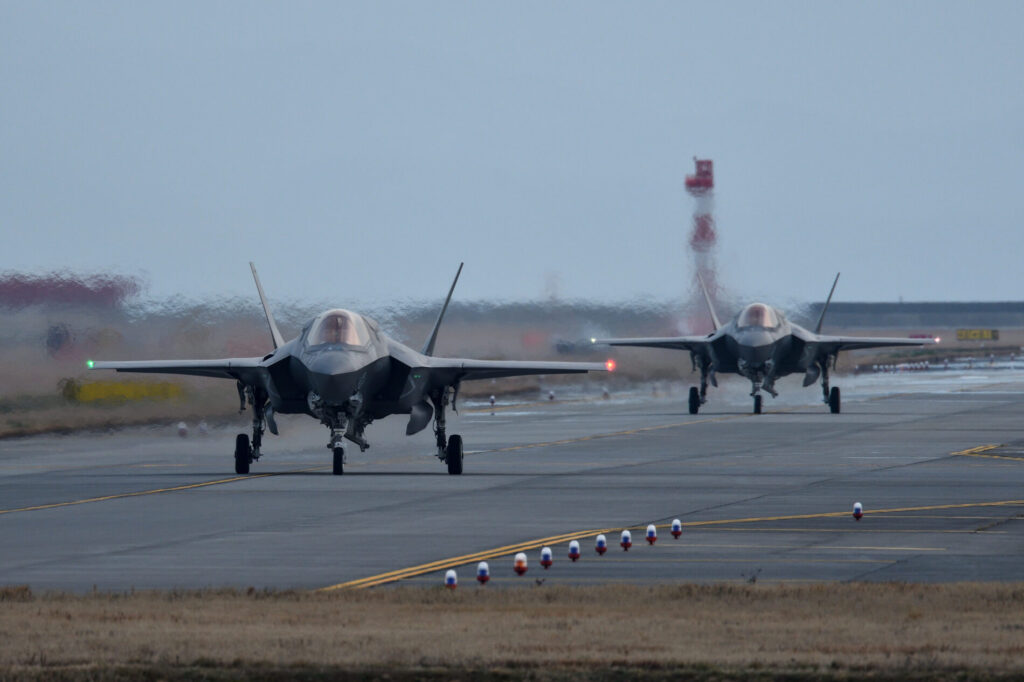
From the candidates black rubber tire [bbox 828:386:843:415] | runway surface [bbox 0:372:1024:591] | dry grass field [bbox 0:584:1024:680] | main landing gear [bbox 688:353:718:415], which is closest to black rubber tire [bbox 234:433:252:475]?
runway surface [bbox 0:372:1024:591]

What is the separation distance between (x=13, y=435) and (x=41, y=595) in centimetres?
2867

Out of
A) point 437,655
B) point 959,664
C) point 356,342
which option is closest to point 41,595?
point 437,655

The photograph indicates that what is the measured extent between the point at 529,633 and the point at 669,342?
136ft

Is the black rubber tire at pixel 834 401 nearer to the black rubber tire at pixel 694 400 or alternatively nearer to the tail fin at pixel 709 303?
the black rubber tire at pixel 694 400

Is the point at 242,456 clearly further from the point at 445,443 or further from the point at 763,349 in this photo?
the point at 763,349

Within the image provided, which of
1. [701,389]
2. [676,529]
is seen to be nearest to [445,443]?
[676,529]

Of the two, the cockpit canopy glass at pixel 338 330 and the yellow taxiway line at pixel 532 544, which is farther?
the cockpit canopy glass at pixel 338 330

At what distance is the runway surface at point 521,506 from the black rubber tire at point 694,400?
5777 mm

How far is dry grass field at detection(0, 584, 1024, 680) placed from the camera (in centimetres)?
1132

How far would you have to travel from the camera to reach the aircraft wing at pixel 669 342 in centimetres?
5234

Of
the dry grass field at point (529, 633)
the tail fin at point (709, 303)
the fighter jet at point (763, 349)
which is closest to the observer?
the dry grass field at point (529, 633)

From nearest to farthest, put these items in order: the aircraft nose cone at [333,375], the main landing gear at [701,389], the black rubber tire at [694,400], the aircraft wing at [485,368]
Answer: the aircraft nose cone at [333,375]
the aircraft wing at [485,368]
the black rubber tire at [694,400]
the main landing gear at [701,389]

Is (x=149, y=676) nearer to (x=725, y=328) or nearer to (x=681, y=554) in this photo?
(x=681, y=554)

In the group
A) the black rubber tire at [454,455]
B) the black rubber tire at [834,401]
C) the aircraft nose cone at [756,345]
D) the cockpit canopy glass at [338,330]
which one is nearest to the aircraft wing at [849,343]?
the black rubber tire at [834,401]
